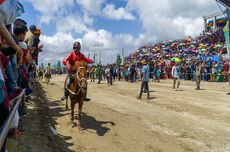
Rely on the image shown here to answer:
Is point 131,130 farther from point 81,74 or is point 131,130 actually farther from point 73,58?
point 73,58

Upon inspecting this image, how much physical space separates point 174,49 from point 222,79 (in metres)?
24.5

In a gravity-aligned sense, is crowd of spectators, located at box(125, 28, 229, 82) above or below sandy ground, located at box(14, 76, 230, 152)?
above

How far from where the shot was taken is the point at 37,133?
7.95 m

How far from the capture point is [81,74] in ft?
28.9

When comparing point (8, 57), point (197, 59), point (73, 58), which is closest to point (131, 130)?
point (73, 58)

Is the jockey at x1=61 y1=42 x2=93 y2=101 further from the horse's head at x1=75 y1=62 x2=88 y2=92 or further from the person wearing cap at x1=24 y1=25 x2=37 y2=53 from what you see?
the person wearing cap at x1=24 y1=25 x2=37 y2=53

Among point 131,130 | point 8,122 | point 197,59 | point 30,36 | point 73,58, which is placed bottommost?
point 131,130

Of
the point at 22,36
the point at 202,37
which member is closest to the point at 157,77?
the point at 202,37

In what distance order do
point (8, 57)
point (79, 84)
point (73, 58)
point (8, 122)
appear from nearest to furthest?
1. point (8, 122)
2. point (8, 57)
3. point (79, 84)
4. point (73, 58)

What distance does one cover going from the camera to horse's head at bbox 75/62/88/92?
28.7ft

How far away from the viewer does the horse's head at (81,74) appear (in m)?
Result: 8.75

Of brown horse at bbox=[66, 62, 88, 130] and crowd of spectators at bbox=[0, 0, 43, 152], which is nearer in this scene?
crowd of spectators at bbox=[0, 0, 43, 152]

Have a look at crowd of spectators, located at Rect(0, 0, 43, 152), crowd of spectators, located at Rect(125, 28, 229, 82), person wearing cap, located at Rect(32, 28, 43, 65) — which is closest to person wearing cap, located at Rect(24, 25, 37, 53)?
person wearing cap, located at Rect(32, 28, 43, 65)

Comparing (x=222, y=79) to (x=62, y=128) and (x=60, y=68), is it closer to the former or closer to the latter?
(x=62, y=128)
